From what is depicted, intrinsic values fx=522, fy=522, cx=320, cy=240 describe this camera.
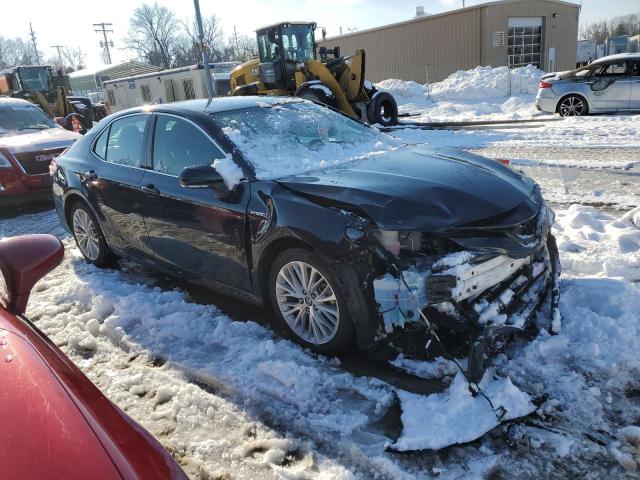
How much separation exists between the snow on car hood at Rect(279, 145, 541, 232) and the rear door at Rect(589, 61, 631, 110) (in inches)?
443

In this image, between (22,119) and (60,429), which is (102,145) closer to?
(60,429)

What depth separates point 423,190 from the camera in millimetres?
3143

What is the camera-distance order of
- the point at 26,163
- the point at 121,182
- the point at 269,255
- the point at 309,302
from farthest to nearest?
the point at 26,163 < the point at 121,182 < the point at 269,255 < the point at 309,302

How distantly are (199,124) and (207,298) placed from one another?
1.46 m

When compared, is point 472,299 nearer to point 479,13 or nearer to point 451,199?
point 451,199

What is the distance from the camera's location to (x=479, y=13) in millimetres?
27688

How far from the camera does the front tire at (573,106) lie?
1340cm

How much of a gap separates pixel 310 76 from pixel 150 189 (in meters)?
10.8

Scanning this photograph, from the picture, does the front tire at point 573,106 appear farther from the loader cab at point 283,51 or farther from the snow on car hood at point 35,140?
the snow on car hood at point 35,140

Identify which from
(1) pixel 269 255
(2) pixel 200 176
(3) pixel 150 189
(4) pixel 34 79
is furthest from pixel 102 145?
(4) pixel 34 79

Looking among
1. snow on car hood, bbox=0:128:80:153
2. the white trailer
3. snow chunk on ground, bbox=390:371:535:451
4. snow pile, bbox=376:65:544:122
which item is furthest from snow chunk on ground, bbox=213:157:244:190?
the white trailer

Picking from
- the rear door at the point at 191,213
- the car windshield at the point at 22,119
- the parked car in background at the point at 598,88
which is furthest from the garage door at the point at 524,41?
the rear door at the point at 191,213

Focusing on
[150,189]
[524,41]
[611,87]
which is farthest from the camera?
[524,41]

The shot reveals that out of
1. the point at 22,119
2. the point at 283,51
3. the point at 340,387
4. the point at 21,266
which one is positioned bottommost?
the point at 340,387
